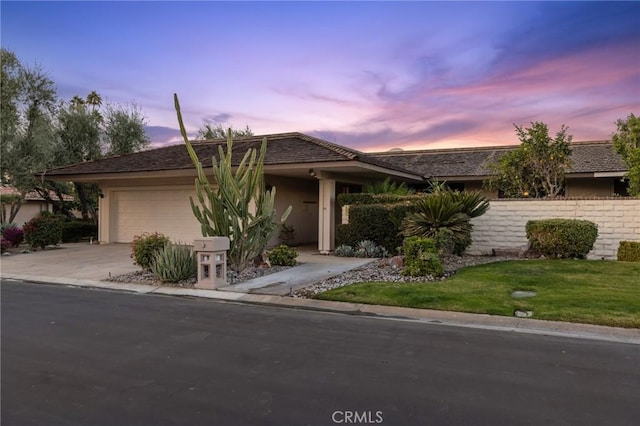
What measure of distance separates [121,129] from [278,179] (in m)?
13.2

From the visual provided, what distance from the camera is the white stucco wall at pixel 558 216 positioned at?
46.3 feet

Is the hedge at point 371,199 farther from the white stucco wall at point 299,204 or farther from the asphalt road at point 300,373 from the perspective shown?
the asphalt road at point 300,373

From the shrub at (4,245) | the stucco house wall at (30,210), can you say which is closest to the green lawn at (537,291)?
the shrub at (4,245)

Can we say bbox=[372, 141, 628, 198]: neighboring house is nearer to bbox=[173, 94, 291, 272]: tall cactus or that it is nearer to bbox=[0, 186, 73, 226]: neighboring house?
bbox=[173, 94, 291, 272]: tall cactus

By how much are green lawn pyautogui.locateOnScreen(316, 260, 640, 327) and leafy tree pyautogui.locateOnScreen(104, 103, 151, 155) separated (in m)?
22.6

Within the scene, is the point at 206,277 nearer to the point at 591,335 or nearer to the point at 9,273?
the point at 9,273

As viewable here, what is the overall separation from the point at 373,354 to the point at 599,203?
38.2ft

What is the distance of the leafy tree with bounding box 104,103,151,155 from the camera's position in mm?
28250

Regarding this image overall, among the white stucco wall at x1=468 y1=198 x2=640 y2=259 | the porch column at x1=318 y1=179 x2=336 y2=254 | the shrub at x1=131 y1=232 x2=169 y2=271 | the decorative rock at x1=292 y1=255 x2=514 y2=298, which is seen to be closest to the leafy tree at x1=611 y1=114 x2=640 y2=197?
the white stucco wall at x1=468 y1=198 x2=640 y2=259

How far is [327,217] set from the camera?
58.3 ft

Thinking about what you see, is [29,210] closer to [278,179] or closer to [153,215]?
[153,215]

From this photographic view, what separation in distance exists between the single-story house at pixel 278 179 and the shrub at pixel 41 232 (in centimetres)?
217

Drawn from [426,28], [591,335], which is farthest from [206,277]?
[426,28]

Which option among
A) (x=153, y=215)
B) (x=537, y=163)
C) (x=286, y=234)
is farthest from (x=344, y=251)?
(x=153, y=215)
